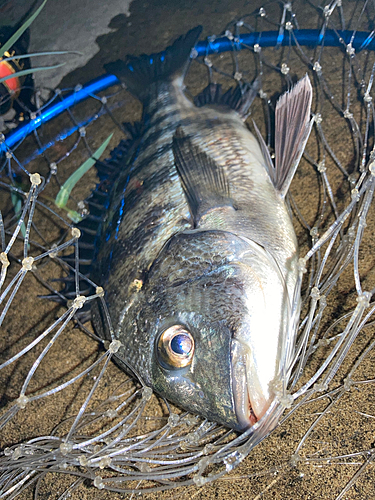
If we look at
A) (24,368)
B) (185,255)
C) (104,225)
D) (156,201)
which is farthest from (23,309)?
(185,255)

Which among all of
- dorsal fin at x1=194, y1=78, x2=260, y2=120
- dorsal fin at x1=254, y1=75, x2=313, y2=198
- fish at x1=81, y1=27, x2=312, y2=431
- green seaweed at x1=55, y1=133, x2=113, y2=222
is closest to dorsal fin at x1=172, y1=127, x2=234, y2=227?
fish at x1=81, y1=27, x2=312, y2=431

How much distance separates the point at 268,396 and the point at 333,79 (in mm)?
2618

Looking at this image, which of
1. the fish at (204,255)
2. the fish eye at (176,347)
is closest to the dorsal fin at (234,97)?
the fish at (204,255)

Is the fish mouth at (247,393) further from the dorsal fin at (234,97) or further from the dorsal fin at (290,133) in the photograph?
the dorsal fin at (234,97)

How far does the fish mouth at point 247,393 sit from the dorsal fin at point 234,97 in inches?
81.1

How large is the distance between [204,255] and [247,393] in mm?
659

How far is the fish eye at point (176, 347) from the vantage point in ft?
5.76

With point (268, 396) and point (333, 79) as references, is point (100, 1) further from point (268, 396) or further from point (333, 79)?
point (268, 396)

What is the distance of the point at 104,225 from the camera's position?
2619mm

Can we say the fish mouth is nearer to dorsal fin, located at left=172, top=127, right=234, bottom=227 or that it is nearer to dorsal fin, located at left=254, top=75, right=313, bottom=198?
dorsal fin, located at left=172, top=127, right=234, bottom=227

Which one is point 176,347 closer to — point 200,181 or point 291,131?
point 200,181

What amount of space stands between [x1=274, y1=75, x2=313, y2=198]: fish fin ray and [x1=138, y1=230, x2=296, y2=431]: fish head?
0.70 m

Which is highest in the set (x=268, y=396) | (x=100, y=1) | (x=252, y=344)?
(x=100, y=1)

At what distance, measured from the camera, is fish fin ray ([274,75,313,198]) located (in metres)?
2.50
